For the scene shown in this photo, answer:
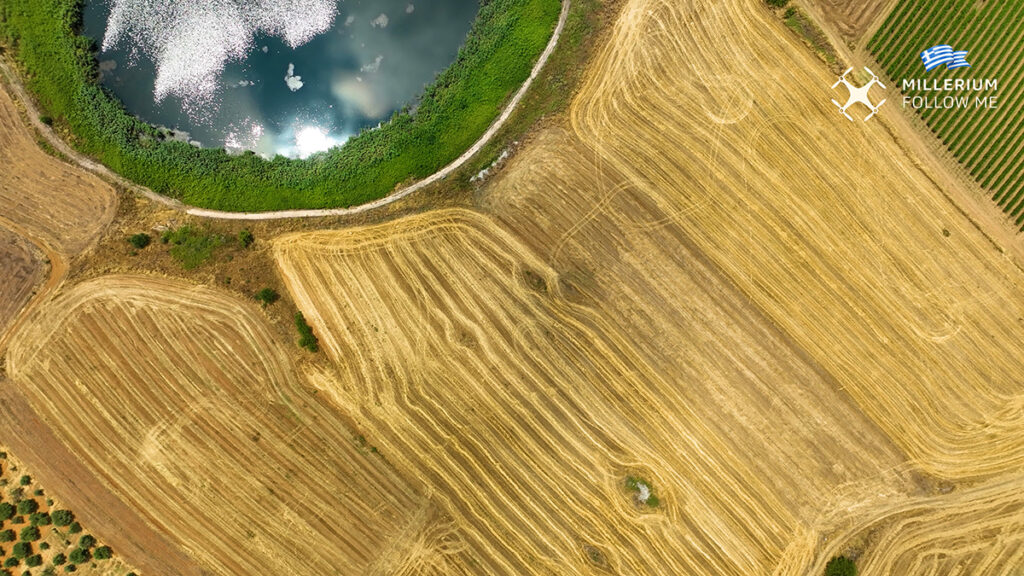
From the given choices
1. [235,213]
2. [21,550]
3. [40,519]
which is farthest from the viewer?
[235,213]

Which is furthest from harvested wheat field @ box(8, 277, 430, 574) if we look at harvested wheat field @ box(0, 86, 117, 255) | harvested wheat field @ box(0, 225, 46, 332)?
harvested wheat field @ box(0, 86, 117, 255)

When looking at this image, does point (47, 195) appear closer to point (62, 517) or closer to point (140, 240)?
point (140, 240)

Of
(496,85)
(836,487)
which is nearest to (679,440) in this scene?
(836,487)

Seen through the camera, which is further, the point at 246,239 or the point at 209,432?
the point at 246,239

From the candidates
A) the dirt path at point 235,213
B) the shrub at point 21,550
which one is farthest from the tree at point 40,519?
the dirt path at point 235,213
